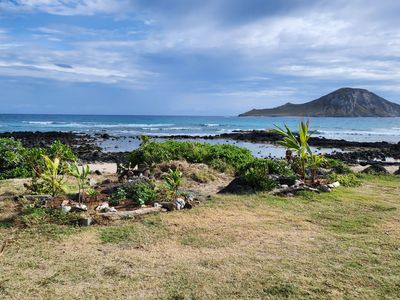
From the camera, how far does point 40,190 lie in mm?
8164

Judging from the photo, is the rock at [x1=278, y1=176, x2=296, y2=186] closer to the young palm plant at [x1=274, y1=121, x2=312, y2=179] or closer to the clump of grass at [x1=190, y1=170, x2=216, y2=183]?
the young palm plant at [x1=274, y1=121, x2=312, y2=179]

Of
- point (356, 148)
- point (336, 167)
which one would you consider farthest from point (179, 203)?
point (356, 148)

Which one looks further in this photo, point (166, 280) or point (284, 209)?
point (284, 209)

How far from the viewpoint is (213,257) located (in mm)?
5199

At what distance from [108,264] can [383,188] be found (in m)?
8.09

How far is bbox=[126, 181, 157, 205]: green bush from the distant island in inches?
5112

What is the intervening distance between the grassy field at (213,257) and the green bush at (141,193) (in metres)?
0.88

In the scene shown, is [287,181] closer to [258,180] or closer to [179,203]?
[258,180]

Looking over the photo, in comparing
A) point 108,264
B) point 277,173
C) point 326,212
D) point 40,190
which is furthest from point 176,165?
point 108,264

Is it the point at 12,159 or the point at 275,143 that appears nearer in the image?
the point at 12,159

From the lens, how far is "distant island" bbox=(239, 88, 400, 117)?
136 m

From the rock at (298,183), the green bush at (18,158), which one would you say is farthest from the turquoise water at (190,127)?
the green bush at (18,158)

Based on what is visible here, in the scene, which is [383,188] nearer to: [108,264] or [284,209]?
[284,209]

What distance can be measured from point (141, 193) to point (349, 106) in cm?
14009
